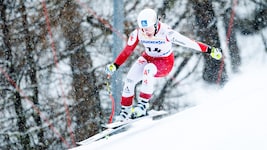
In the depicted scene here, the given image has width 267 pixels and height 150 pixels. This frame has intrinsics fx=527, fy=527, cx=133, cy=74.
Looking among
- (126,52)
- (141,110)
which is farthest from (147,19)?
(141,110)

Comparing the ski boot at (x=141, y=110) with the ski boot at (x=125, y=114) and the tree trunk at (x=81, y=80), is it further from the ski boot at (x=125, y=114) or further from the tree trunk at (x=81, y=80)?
the tree trunk at (x=81, y=80)

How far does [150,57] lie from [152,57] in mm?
23

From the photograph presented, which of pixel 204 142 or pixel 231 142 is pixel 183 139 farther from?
pixel 231 142

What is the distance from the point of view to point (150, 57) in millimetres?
4738

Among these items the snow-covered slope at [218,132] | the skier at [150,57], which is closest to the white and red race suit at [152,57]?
the skier at [150,57]

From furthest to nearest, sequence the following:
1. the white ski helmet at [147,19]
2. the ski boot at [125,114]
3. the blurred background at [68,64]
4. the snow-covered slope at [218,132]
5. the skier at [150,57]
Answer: the blurred background at [68,64]
the ski boot at [125,114]
the skier at [150,57]
the white ski helmet at [147,19]
the snow-covered slope at [218,132]

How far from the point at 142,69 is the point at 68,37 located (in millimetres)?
6464

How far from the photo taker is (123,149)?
3.28 meters

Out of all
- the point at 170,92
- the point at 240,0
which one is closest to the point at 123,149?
the point at 170,92

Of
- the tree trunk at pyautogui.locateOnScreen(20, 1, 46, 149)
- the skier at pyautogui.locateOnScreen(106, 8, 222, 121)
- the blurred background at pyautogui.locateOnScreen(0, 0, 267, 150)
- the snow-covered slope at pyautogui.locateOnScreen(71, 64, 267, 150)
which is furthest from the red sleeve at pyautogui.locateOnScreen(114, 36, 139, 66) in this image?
the tree trunk at pyautogui.locateOnScreen(20, 1, 46, 149)

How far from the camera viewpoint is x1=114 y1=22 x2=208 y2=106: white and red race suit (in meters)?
4.54

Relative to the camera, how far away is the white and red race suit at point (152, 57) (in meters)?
4.54

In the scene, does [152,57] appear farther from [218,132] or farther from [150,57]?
[218,132]

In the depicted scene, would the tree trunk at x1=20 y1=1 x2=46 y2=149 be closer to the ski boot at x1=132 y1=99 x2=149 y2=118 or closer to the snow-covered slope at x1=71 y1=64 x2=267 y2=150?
the ski boot at x1=132 y1=99 x2=149 y2=118
